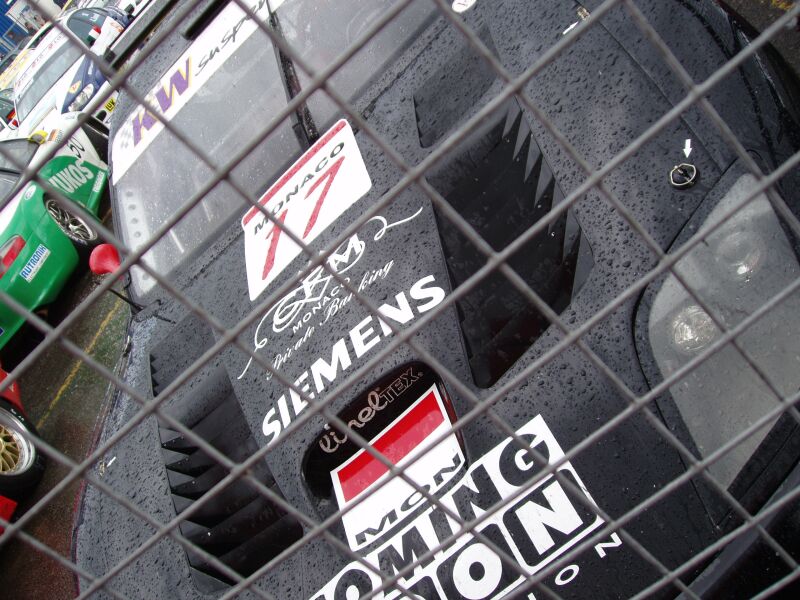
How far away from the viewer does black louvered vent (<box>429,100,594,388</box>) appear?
4.97ft

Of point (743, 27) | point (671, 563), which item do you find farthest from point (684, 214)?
point (743, 27)

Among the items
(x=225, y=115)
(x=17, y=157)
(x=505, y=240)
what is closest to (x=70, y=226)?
(x=17, y=157)

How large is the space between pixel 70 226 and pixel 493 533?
433 centimetres

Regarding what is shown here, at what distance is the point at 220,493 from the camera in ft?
6.14

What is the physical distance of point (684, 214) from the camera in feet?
4.66

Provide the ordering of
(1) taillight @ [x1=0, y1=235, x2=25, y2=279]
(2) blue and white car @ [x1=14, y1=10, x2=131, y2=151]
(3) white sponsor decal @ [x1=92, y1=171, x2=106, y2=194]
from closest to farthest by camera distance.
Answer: (1) taillight @ [x1=0, y1=235, x2=25, y2=279] → (3) white sponsor decal @ [x1=92, y1=171, x2=106, y2=194] → (2) blue and white car @ [x1=14, y1=10, x2=131, y2=151]

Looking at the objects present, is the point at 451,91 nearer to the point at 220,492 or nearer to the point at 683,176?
the point at 683,176

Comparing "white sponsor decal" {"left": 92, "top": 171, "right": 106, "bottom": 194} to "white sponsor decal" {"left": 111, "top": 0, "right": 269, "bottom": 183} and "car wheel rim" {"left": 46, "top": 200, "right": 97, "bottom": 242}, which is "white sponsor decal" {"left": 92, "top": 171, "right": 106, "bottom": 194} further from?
"white sponsor decal" {"left": 111, "top": 0, "right": 269, "bottom": 183}

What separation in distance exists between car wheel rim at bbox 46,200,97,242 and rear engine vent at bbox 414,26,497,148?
3.49 m

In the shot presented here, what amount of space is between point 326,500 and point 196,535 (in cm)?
45

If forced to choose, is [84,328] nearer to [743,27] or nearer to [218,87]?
[218,87]

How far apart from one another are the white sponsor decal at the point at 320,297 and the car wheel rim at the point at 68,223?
335cm

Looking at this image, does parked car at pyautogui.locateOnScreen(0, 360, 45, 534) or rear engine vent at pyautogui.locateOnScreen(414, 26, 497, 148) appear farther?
parked car at pyautogui.locateOnScreen(0, 360, 45, 534)

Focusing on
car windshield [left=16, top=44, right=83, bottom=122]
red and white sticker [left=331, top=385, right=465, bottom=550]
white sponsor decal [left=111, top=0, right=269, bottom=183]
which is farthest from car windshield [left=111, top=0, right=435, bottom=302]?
car windshield [left=16, top=44, right=83, bottom=122]
